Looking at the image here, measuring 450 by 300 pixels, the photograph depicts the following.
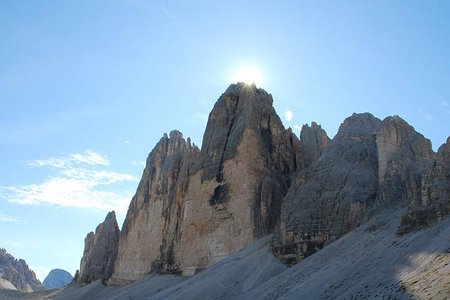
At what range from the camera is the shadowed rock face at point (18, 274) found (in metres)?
144

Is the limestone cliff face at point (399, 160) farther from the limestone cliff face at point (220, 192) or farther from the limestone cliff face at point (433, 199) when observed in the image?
the limestone cliff face at point (220, 192)

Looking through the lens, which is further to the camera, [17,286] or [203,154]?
[17,286]

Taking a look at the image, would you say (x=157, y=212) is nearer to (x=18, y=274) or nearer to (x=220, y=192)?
(x=220, y=192)

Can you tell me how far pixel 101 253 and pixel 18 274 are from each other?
73.3m

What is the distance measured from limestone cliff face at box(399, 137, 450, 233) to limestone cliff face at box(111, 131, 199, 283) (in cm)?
3661

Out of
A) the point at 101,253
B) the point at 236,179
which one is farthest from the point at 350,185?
the point at 101,253

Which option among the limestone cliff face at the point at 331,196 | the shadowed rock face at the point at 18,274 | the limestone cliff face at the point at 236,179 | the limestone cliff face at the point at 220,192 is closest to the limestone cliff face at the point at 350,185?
the limestone cliff face at the point at 331,196

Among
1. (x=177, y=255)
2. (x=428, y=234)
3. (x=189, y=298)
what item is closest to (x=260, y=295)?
(x=189, y=298)

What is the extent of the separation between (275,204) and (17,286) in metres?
109

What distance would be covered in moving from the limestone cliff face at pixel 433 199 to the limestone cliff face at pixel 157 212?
120ft

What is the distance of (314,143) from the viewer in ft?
224

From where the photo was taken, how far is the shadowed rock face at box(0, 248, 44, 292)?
144 metres

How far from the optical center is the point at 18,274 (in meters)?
149

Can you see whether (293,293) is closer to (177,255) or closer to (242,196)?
(242,196)
